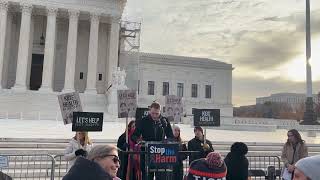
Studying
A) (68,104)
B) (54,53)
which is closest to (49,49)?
(54,53)

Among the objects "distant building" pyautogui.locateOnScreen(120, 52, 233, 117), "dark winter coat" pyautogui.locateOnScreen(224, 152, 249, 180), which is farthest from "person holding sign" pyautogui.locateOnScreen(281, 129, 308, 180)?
"distant building" pyautogui.locateOnScreen(120, 52, 233, 117)

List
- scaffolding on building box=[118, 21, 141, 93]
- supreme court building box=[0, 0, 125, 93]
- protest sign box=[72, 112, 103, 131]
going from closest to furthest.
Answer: protest sign box=[72, 112, 103, 131] → supreme court building box=[0, 0, 125, 93] → scaffolding on building box=[118, 21, 141, 93]

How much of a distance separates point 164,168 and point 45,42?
34993 millimetres

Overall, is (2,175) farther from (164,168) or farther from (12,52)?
(12,52)

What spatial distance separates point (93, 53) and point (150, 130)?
109ft

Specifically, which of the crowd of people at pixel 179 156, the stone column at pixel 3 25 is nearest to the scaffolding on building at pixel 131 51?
the stone column at pixel 3 25

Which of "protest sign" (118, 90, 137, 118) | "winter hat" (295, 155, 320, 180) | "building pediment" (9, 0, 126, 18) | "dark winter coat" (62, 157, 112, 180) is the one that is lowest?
"dark winter coat" (62, 157, 112, 180)

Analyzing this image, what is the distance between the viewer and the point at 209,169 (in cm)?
505

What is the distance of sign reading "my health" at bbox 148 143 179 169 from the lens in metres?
6.05

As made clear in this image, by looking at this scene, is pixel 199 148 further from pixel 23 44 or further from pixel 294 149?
pixel 23 44

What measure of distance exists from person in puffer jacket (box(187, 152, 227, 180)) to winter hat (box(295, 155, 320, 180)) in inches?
115

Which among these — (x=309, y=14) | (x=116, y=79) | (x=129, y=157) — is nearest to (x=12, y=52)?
(x=116, y=79)

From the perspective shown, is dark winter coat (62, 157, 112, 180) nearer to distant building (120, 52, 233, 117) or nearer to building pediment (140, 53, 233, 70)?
distant building (120, 52, 233, 117)

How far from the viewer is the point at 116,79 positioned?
3650cm
